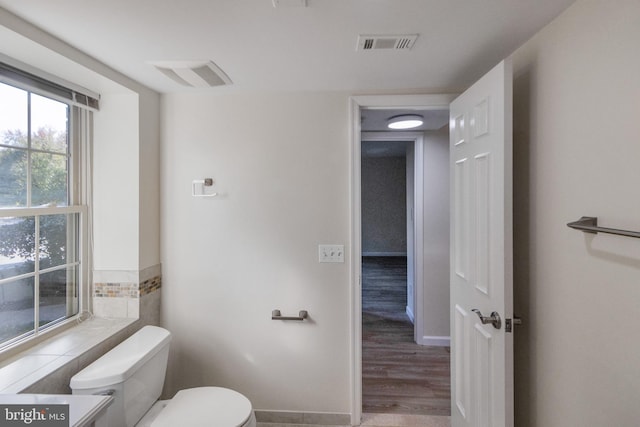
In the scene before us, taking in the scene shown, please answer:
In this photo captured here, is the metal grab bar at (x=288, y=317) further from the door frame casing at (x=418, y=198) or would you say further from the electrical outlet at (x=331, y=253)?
the door frame casing at (x=418, y=198)

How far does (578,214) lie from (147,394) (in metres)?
2.03

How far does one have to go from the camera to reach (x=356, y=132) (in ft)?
6.37

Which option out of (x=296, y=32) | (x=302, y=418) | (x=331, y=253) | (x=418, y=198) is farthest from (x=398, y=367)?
(x=296, y=32)

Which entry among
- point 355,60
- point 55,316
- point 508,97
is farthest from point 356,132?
point 55,316

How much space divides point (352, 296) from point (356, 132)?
3.39 feet

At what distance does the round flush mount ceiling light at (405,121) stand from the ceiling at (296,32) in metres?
0.72

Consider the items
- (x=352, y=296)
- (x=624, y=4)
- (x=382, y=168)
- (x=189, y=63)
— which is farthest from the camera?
(x=382, y=168)

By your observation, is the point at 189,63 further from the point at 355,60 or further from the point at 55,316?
the point at 55,316

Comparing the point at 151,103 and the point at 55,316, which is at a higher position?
the point at 151,103

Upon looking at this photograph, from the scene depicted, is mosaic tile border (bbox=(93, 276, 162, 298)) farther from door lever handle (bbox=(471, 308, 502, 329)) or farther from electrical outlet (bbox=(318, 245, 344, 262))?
door lever handle (bbox=(471, 308, 502, 329))

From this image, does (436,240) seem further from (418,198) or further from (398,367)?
(398,367)

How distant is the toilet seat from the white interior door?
43.9 inches

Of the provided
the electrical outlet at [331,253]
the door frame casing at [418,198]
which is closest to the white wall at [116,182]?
the electrical outlet at [331,253]

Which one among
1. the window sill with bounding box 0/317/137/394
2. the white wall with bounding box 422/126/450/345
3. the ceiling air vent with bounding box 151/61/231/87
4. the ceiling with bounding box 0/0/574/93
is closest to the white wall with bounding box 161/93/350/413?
the ceiling air vent with bounding box 151/61/231/87
